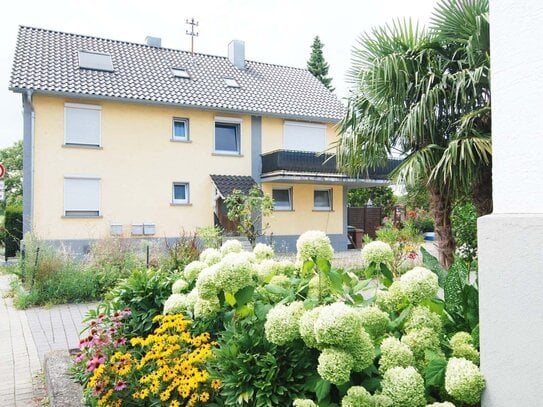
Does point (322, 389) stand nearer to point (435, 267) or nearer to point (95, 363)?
point (435, 267)

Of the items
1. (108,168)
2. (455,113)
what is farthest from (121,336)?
(108,168)

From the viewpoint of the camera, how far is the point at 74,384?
365 cm

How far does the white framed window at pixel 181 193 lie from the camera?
61.2 ft

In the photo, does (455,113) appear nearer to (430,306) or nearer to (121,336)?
(430,306)

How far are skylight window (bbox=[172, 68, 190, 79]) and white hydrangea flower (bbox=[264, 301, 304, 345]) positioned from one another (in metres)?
19.3

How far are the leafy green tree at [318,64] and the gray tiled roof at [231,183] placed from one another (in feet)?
77.5

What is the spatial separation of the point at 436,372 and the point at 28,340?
19.5ft

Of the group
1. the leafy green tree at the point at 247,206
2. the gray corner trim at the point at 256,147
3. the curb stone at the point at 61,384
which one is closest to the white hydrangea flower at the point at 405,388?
the curb stone at the point at 61,384

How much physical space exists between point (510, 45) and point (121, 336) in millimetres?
3288

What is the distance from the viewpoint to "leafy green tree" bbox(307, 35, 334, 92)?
4028cm

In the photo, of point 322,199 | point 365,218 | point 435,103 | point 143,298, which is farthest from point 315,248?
point 365,218

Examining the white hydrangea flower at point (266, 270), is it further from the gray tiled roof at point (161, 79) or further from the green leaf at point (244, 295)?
the gray tiled roof at point (161, 79)

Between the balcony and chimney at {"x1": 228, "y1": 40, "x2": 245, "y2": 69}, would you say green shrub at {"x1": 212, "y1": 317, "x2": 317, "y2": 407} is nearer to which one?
the balcony

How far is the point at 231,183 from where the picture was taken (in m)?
18.9
